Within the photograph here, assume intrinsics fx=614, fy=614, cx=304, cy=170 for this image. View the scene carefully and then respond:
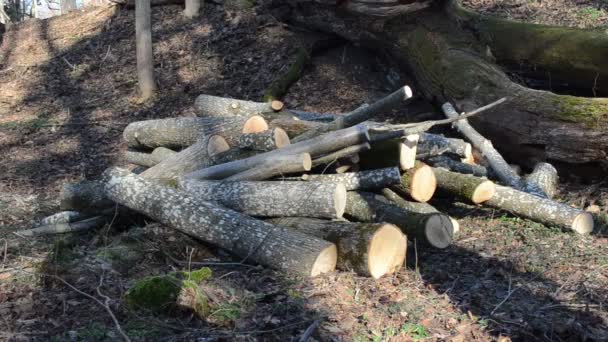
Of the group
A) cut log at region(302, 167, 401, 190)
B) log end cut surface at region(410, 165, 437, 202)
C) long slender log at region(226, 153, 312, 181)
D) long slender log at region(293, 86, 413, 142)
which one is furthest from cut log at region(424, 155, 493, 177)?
long slender log at region(226, 153, 312, 181)

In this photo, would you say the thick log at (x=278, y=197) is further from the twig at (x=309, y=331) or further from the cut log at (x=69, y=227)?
the twig at (x=309, y=331)

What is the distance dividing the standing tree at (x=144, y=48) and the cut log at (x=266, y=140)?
5.83m

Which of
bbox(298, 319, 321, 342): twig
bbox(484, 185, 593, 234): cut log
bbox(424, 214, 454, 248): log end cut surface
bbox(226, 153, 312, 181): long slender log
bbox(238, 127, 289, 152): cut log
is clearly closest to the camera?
bbox(298, 319, 321, 342): twig

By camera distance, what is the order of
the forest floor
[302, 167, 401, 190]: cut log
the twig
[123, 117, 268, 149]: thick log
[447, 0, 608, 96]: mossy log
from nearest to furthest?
the twig
the forest floor
[302, 167, 401, 190]: cut log
[123, 117, 268, 149]: thick log
[447, 0, 608, 96]: mossy log

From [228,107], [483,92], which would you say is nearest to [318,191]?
[228,107]

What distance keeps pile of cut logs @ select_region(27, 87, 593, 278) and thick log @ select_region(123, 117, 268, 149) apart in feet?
0.09

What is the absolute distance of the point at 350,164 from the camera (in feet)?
20.1

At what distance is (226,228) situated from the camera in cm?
508

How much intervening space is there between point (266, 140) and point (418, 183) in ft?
5.14

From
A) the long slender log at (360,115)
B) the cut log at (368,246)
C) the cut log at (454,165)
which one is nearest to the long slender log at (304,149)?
the long slender log at (360,115)

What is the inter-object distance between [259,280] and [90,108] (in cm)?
829

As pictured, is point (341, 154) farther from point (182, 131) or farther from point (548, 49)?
point (548, 49)

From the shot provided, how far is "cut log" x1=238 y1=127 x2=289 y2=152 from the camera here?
6.14 meters

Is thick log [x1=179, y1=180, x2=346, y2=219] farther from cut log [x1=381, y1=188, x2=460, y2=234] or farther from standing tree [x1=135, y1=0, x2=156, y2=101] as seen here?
standing tree [x1=135, y1=0, x2=156, y2=101]
